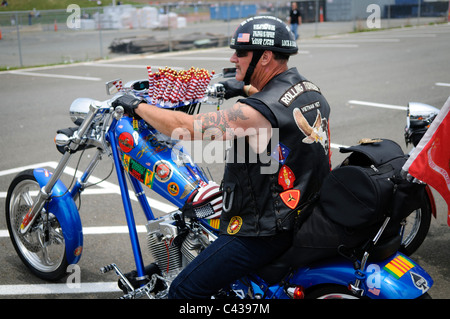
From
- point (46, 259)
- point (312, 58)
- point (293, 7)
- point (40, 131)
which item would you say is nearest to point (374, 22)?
point (293, 7)

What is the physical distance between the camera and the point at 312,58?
609 inches

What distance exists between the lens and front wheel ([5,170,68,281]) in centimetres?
372

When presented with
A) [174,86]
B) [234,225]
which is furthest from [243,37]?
[234,225]

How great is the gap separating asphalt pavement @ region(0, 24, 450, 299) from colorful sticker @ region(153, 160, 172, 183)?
1141 millimetres

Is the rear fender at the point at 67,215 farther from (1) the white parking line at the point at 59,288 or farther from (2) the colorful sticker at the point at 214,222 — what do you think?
(2) the colorful sticker at the point at 214,222

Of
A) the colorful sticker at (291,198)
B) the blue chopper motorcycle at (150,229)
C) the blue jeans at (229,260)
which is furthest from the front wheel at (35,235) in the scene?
the colorful sticker at (291,198)

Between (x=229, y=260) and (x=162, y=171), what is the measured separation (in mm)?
714

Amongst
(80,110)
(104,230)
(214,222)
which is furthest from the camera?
(104,230)

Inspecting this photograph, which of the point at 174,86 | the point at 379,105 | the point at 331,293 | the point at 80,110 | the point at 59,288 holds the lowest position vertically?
the point at 59,288

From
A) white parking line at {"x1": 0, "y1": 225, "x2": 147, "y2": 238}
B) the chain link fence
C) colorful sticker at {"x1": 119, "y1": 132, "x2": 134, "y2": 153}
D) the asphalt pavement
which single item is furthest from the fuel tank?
the chain link fence

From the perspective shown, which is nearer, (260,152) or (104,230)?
(260,152)

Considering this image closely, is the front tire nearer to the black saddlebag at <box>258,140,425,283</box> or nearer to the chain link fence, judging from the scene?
the black saddlebag at <box>258,140,425,283</box>

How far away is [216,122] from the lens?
255 centimetres

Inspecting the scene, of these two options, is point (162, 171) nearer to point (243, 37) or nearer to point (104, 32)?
point (243, 37)
